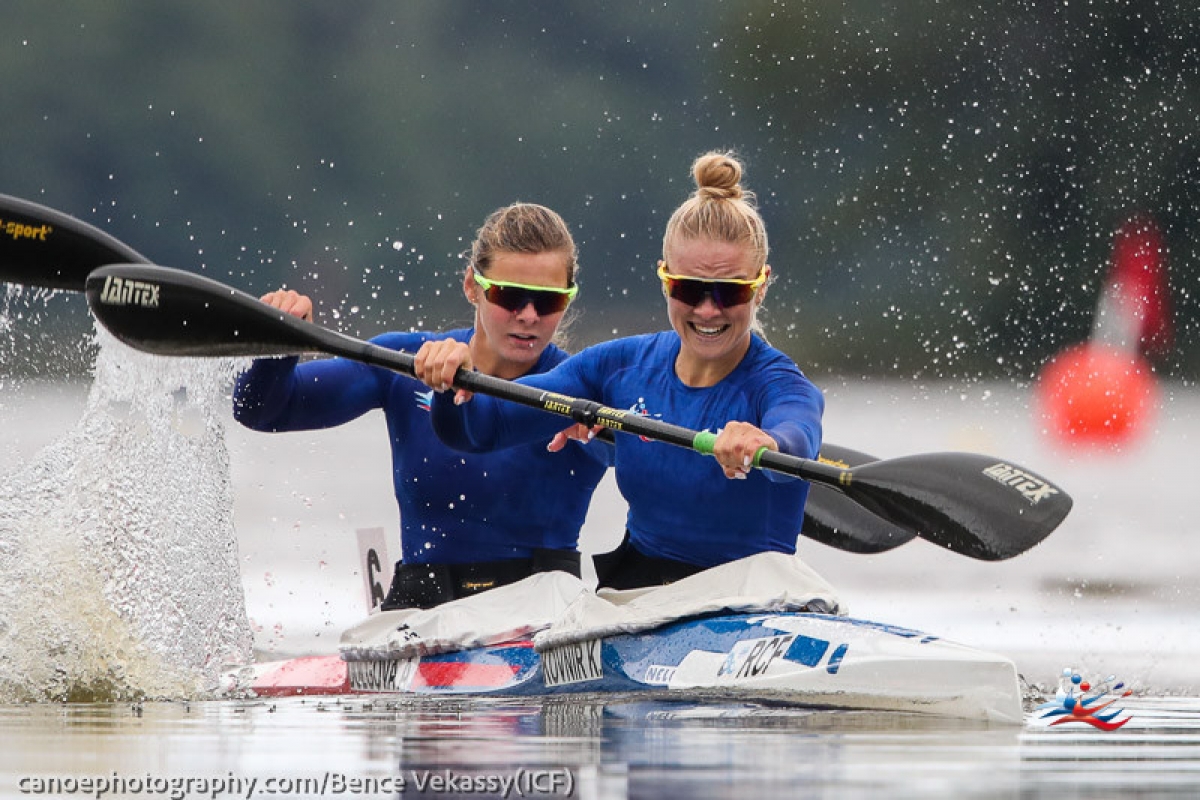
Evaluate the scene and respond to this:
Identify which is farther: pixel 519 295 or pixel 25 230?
pixel 25 230

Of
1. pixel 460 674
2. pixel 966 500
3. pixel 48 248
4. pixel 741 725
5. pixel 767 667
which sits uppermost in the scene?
pixel 48 248

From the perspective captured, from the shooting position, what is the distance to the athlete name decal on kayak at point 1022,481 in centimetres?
575

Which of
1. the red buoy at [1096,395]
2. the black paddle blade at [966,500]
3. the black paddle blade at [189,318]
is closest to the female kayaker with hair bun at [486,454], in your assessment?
the black paddle blade at [189,318]

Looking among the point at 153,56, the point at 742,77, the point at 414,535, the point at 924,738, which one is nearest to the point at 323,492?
the point at 414,535

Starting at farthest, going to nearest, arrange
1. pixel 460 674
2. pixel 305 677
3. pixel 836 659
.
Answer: pixel 305 677
pixel 460 674
pixel 836 659

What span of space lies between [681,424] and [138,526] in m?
2.11

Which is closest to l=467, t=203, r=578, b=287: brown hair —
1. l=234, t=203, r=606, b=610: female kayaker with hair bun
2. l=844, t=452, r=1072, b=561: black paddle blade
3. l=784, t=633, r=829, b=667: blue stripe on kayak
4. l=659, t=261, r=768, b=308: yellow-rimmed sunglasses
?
l=234, t=203, r=606, b=610: female kayaker with hair bun

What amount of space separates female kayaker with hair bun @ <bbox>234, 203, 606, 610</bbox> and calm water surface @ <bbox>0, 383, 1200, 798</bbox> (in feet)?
2.95

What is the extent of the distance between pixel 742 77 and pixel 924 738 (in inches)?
834

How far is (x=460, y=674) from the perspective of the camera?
657 centimetres

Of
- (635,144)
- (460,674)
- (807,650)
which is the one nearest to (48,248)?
(460,674)

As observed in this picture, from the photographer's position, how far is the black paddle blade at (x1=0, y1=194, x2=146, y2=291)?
7270 millimetres

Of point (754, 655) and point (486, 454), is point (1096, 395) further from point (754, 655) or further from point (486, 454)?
point (754, 655)

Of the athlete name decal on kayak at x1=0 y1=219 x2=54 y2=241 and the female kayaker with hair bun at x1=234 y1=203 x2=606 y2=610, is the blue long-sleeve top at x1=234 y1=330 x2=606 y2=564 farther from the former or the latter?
the athlete name decal on kayak at x1=0 y1=219 x2=54 y2=241
